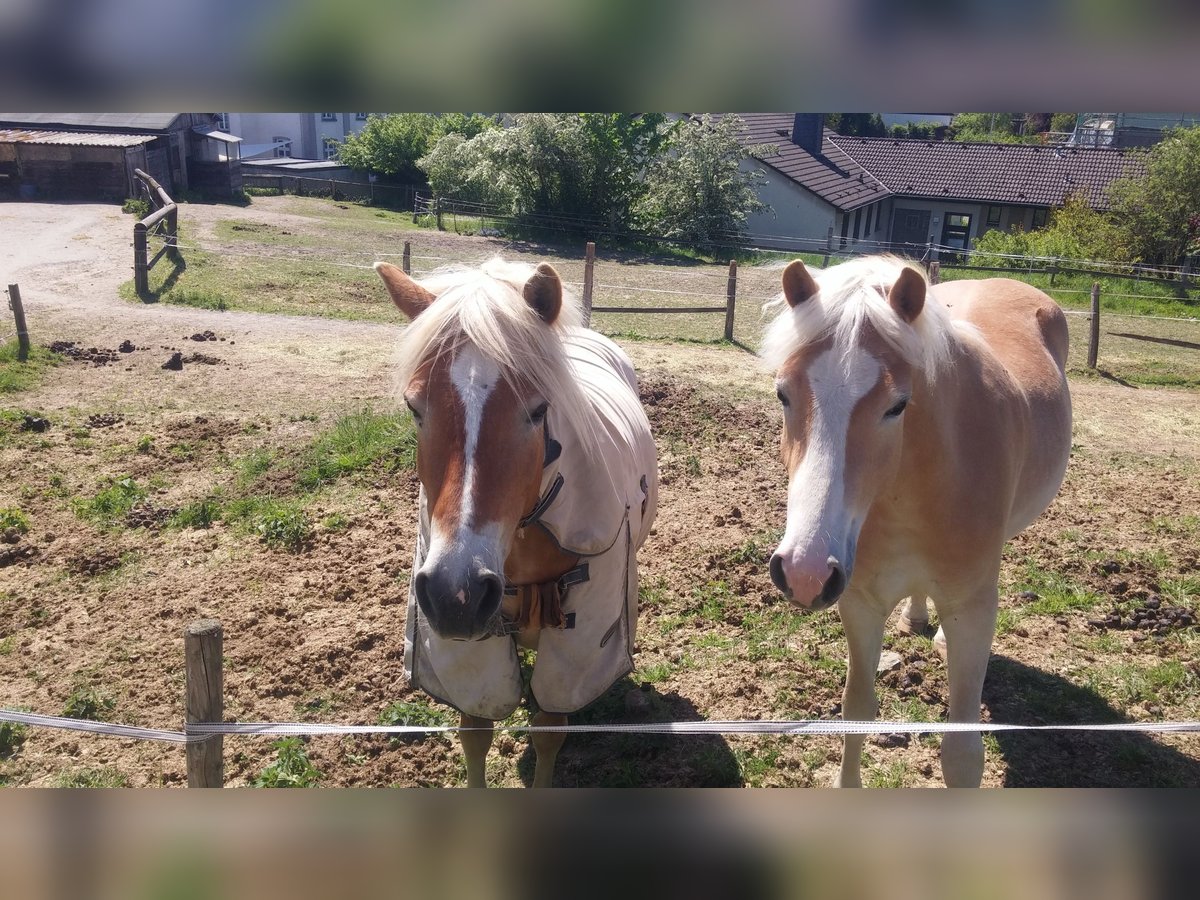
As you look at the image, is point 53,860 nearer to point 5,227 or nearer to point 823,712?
point 823,712

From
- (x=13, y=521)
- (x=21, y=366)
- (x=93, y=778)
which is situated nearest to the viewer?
(x=93, y=778)

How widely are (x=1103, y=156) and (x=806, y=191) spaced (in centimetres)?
801

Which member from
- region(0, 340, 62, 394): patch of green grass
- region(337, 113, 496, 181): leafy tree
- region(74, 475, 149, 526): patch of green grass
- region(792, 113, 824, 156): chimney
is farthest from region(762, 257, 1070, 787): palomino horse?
region(337, 113, 496, 181): leafy tree

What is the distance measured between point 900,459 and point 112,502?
217 inches

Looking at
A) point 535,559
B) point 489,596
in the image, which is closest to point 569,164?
point 535,559

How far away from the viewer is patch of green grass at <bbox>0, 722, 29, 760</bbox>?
3.58 metres

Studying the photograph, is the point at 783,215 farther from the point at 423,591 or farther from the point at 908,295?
the point at 423,591

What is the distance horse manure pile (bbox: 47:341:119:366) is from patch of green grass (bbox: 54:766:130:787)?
7.00m

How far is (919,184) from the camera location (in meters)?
19.6

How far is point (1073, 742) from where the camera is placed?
3836 mm

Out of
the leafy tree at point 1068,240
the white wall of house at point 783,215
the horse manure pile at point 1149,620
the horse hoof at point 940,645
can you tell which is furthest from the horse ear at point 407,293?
the white wall of house at point 783,215

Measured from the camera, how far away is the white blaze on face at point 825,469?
2.13m

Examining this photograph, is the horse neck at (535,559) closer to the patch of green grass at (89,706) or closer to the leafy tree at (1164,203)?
the patch of green grass at (89,706)

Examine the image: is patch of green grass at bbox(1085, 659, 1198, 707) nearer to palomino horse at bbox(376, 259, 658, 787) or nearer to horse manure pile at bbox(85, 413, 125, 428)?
palomino horse at bbox(376, 259, 658, 787)
